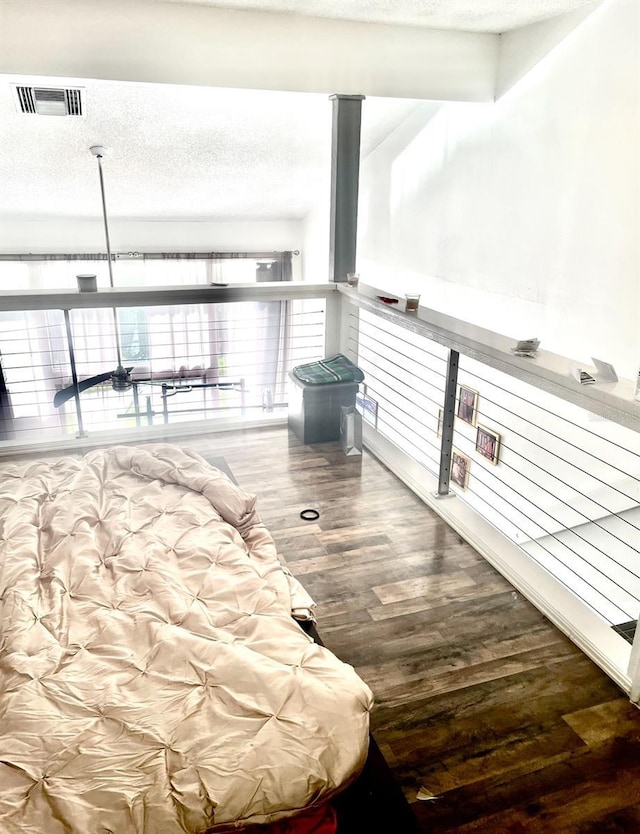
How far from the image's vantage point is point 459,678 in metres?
2.18

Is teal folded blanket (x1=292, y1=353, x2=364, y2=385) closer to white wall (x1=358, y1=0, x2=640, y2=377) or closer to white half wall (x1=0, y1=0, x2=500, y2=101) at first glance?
white wall (x1=358, y1=0, x2=640, y2=377)

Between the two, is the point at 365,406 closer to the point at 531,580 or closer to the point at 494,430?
the point at 494,430

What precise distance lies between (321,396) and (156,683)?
2629 millimetres

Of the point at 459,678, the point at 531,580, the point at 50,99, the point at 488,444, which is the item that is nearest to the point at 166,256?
the point at 50,99

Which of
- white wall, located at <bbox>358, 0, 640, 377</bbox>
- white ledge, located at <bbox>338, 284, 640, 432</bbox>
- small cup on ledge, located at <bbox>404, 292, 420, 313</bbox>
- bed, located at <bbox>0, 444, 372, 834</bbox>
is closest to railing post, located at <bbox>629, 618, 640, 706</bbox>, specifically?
white ledge, located at <bbox>338, 284, 640, 432</bbox>

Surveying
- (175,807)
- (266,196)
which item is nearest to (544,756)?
(175,807)

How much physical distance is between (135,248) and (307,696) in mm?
7466

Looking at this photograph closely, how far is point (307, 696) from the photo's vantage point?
59.6 inches

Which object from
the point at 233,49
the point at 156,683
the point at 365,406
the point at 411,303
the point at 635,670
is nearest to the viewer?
the point at 156,683

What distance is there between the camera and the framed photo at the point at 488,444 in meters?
5.02

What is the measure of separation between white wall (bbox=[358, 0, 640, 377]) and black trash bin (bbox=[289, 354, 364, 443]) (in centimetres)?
142

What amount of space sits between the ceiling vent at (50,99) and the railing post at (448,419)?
8.61 feet

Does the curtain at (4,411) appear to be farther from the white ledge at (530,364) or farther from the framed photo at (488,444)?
the framed photo at (488,444)

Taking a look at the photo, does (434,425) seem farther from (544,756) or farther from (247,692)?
(247,692)
